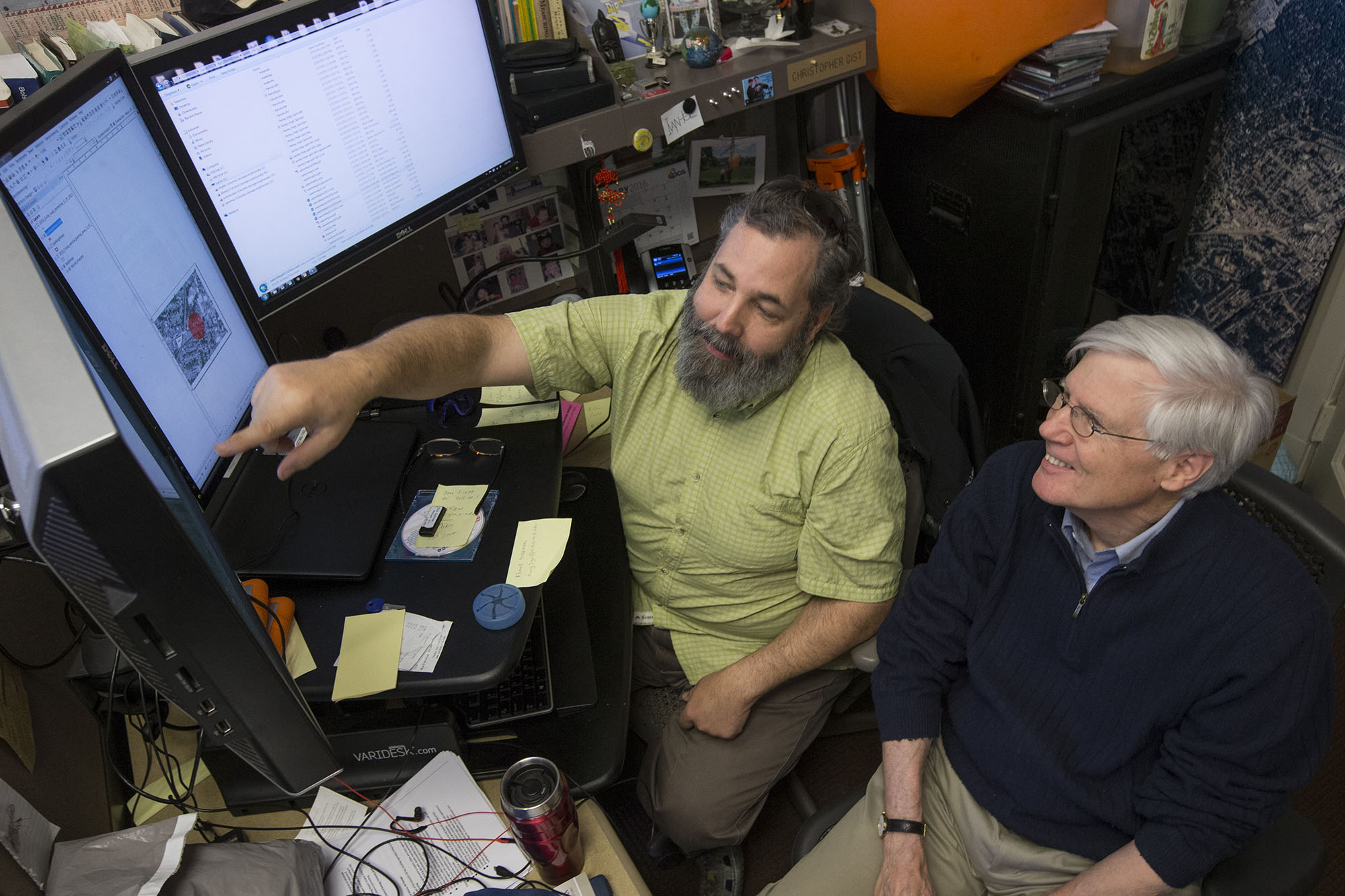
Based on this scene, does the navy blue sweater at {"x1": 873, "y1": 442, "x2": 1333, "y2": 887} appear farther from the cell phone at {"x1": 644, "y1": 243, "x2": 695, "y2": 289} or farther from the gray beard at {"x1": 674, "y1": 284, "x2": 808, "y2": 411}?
the cell phone at {"x1": 644, "y1": 243, "x2": 695, "y2": 289}

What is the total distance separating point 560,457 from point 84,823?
771 millimetres

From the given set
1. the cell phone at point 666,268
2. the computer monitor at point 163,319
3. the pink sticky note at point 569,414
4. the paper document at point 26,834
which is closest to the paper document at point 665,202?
the cell phone at point 666,268

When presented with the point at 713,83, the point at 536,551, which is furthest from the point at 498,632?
the point at 713,83

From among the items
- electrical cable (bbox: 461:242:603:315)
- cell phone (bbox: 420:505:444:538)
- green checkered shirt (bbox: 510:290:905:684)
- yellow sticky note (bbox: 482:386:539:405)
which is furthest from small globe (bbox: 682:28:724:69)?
cell phone (bbox: 420:505:444:538)

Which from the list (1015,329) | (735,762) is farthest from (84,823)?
(1015,329)

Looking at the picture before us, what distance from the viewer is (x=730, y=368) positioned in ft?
4.53

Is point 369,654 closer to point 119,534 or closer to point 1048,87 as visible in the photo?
point 119,534

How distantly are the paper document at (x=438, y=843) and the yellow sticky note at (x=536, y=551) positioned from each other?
25cm

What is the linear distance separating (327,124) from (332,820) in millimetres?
961

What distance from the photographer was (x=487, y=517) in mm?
1290

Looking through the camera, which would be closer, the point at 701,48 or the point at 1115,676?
the point at 1115,676

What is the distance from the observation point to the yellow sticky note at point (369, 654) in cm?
107

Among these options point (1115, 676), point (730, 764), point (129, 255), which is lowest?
point (730, 764)

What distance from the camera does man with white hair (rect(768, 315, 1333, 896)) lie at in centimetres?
106
